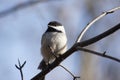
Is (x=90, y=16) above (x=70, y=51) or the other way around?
the other way around

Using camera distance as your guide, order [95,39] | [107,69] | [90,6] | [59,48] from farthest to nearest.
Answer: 1. [90,6]
2. [107,69]
3. [59,48]
4. [95,39]

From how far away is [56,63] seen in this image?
3.34 meters

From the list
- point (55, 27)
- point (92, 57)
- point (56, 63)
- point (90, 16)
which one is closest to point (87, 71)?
point (92, 57)

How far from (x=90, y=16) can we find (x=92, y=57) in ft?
2.62

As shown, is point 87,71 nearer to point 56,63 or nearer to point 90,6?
point 90,6

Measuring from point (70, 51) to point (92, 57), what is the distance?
238 inches

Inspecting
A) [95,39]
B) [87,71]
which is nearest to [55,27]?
[95,39]

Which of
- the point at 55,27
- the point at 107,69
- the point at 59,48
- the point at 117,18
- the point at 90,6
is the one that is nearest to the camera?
the point at 59,48

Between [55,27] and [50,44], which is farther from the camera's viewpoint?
[55,27]

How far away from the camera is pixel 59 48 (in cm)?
412

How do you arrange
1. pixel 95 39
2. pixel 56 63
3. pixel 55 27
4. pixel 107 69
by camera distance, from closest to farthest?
pixel 95 39, pixel 56 63, pixel 55 27, pixel 107 69

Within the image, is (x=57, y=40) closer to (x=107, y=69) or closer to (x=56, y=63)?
(x=56, y=63)

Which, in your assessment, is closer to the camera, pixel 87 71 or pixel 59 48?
pixel 59 48

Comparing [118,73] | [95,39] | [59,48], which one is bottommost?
[118,73]
